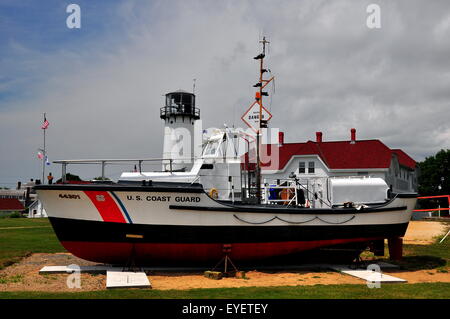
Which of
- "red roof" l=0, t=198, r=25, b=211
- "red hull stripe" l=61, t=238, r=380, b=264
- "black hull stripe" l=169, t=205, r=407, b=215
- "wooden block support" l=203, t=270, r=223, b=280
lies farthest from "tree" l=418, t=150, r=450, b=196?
"red roof" l=0, t=198, r=25, b=211

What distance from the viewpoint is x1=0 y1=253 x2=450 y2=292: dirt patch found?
8.66m

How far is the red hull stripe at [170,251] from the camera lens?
33.9 feet

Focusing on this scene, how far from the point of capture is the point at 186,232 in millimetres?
10469

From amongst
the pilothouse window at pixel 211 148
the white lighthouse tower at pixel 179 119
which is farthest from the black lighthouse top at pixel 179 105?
the pilothouse window at pixel 211 148

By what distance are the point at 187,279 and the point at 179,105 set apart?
14441mm

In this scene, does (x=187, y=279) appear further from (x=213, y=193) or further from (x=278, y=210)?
(x=278, y=210)

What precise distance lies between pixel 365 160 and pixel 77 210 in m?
26.9

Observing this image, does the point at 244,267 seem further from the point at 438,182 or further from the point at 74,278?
the point at 438,182

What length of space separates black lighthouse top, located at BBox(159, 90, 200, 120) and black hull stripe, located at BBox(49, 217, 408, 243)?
13.0 metres

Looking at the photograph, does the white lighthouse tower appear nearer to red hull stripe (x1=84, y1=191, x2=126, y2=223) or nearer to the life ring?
the life ring

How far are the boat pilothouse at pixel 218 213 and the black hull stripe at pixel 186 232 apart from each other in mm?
25

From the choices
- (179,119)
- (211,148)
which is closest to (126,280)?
(211,148)

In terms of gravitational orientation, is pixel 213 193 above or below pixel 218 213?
above

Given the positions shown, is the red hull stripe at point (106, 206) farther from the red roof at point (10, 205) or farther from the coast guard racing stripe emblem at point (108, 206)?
the red roof at point (10, 205)
